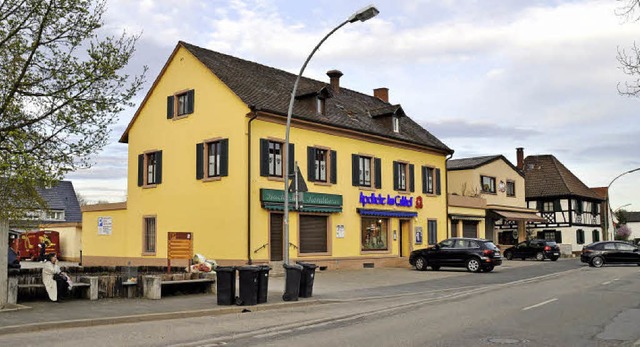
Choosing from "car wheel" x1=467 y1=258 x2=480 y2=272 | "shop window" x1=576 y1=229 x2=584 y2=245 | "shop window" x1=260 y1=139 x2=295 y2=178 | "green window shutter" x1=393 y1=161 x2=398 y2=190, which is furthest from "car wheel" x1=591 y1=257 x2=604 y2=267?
"shop window" x1=576 y1=229 x2=584 y2=245

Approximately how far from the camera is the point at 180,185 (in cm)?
2927

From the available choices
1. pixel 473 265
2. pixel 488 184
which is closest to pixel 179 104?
pixel 473 265

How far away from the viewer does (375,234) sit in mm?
32531

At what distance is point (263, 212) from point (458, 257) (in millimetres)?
9349

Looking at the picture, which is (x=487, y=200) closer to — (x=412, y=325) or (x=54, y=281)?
(x=412, y=325)

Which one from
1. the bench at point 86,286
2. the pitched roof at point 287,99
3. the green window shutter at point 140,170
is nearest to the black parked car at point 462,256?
the pitched roof at point 287,99

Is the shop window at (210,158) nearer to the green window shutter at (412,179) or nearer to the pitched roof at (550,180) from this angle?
the green window shutter at (412,179)

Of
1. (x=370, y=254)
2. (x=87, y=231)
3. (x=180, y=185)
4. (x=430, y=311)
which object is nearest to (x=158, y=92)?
(x=180, y=185)

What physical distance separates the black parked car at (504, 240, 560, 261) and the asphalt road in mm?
24298

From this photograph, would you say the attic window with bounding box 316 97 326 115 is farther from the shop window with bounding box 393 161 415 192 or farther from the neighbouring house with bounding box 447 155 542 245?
the neighbouring house with bounding box 447 155 542 245

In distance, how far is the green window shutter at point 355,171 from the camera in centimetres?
3100

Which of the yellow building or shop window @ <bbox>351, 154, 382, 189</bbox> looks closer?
the yellow building

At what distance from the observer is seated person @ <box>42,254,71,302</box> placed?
14789 mm

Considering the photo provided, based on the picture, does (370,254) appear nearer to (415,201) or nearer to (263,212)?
(415,201)
